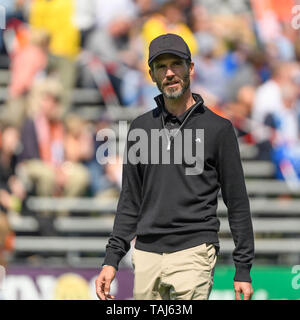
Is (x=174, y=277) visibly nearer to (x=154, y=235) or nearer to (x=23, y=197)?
(x=154, y=235)

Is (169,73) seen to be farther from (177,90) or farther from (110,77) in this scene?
(110,77)

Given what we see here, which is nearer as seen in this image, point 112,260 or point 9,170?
point 112,260

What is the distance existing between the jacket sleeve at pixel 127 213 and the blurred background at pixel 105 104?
4394mm

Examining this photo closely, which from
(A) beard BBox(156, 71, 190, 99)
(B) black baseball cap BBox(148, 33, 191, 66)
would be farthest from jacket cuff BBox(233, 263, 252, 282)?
(B) black baseball cap BBox(148, 33, 191, 66)

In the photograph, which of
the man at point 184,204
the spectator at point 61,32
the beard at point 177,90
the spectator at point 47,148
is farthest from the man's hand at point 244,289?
the spectator at point 61,32

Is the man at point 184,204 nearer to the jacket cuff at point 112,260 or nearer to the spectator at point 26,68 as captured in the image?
the jacket cuff at point 112,260

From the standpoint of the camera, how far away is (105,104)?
9242mm

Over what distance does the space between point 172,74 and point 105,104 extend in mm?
5445

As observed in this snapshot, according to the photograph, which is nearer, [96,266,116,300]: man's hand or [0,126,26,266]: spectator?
[96,266,116,300]: man's hand

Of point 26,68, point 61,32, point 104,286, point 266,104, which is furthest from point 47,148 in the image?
point 104,286

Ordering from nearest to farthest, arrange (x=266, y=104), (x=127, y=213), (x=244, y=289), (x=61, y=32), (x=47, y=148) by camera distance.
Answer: (x=244, y=289), (x=127, y=213), (x=47, y=148), (x=266, y=104), (x=61, y=32)

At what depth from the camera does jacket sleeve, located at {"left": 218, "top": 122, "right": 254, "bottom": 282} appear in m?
3.80

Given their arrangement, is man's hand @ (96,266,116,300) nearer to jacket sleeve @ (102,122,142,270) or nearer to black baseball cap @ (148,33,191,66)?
jacket sleeve @ (102,122,142,270)

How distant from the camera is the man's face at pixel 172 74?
3.84 metres
